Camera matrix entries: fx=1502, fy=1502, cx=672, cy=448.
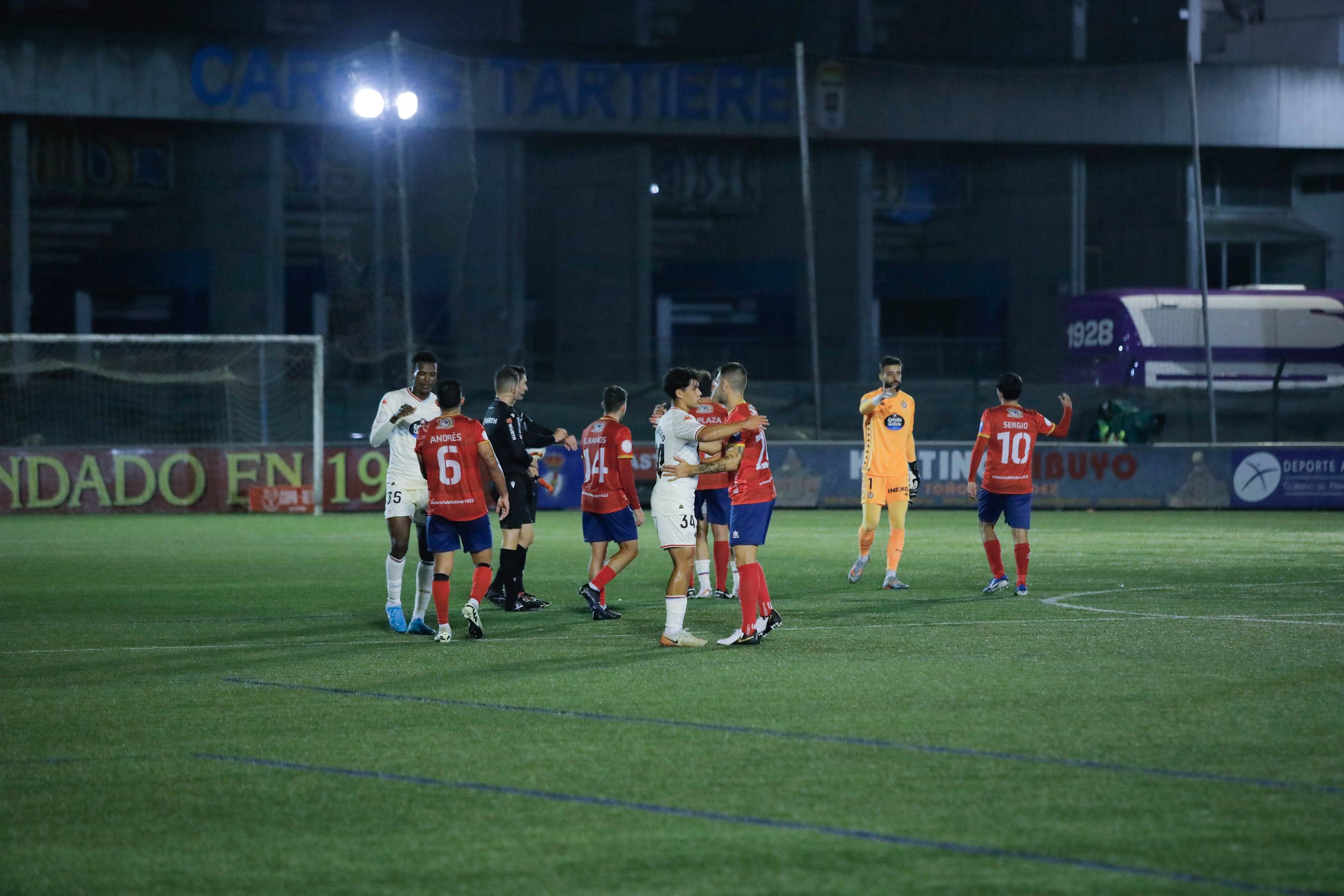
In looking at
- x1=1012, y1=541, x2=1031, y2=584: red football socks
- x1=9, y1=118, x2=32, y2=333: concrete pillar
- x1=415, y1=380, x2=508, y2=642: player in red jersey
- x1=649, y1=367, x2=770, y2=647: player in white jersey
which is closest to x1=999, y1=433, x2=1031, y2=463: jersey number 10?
x1=1012, y1=541, x2=1031, y2=584: red football socks

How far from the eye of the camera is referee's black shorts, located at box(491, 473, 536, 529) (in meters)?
13.2

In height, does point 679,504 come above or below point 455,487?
below

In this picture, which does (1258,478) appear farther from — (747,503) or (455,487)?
(455,487)

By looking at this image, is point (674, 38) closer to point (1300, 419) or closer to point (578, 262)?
point (578, 262)

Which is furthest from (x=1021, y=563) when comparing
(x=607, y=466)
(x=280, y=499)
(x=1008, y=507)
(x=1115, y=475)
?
(x=280, y=499)

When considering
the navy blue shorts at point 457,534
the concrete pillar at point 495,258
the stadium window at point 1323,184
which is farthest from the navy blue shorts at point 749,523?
the stadium window at point 1323,184

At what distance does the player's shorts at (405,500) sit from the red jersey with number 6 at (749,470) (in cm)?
267

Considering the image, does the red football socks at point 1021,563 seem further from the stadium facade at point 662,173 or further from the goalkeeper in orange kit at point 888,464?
the stadium facade at point 662,173

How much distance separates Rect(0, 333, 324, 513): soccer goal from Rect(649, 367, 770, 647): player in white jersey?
18.5 meters

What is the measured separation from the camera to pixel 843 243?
41250 mm

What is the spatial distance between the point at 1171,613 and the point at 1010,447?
7.62 feet

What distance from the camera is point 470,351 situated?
3659 cm

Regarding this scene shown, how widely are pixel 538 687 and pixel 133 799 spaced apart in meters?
3.00

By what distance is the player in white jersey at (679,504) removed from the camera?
34.2 feet
